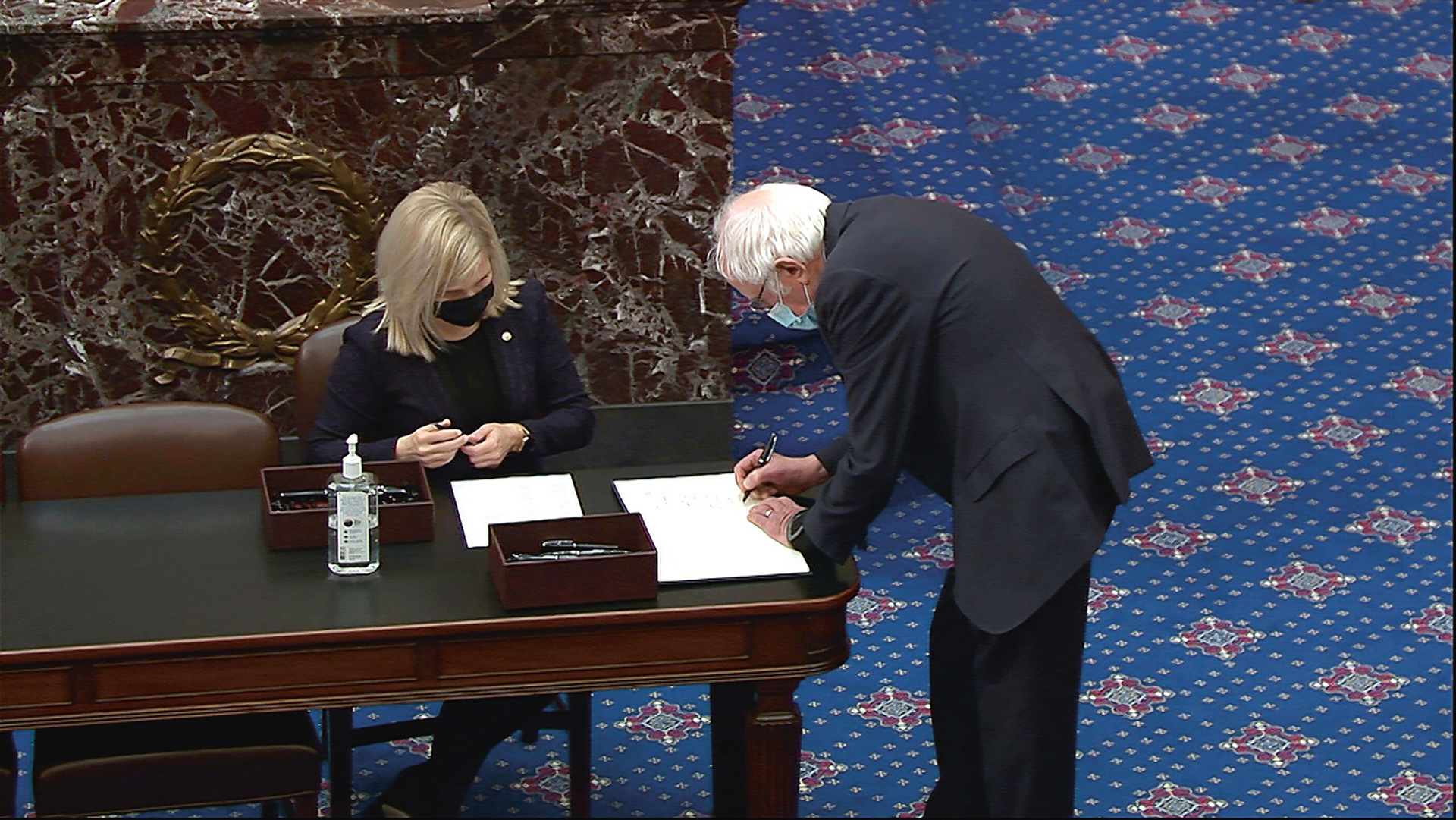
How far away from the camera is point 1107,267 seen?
22.9 feet

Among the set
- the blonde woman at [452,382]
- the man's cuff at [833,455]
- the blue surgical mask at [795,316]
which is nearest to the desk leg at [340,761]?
the blonde woman at [452,382]

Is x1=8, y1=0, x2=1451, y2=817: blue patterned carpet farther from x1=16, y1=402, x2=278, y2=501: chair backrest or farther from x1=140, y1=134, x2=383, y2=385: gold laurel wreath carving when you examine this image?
x1=140, y1=134, x2=383, y2=385: gold laurel wreath carving

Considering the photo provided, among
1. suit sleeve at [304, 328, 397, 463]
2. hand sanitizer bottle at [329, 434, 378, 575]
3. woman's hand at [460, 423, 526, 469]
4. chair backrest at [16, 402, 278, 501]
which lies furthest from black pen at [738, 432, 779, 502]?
chair backrest at [16, 402, 278, 501]

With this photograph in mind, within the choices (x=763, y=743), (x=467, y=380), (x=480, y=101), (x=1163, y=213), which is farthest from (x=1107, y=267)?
(x=763, y=743)

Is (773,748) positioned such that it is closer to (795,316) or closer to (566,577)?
(566,577)

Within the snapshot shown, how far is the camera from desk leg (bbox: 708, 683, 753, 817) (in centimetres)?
336

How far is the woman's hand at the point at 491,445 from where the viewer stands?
143 inches

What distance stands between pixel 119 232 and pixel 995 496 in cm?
325

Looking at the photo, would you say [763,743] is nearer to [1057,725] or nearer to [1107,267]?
[1057,725]

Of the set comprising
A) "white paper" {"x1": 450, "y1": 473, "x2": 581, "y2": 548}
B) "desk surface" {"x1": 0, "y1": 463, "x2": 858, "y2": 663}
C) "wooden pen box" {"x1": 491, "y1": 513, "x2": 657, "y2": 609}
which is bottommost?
"desk surface" {"x1": 0, "y1": 463, "x2": 858, "y2": 663}

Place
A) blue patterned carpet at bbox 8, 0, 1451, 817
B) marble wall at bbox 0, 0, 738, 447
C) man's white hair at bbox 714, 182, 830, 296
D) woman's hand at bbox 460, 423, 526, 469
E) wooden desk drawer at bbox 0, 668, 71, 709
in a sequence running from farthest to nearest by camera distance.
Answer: marble wall at bbox 0, 0, 738, 447
blue patterned carpet at bbox 8, 0, 1451, 817
woman's hand at bbox 460, 423, 526, 469
man's white hair at bbox 714, 182, 830, 296
wooden desk drawer at bbox 0, 668, 71, 709

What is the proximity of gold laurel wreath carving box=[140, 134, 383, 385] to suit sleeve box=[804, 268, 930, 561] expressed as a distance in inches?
103

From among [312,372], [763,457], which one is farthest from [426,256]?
[763,457]

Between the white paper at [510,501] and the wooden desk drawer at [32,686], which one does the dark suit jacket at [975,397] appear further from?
the wooden desk drawer at [32,686]
